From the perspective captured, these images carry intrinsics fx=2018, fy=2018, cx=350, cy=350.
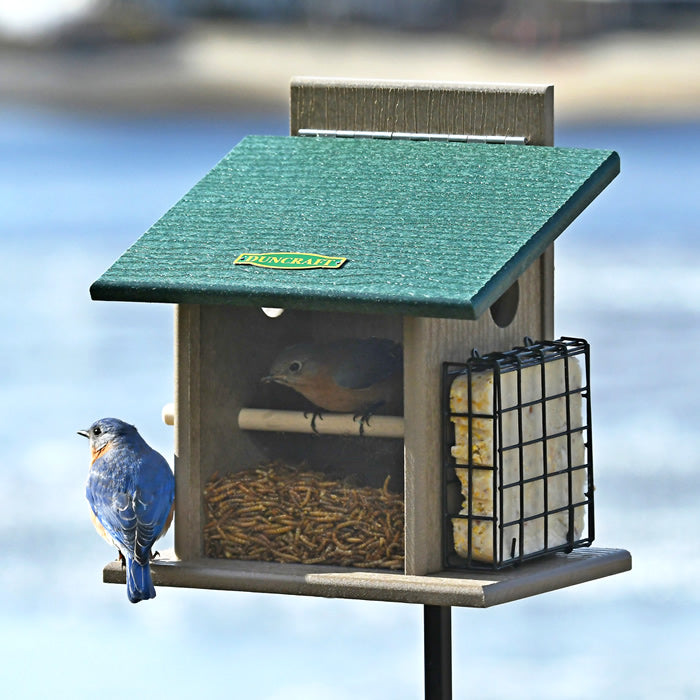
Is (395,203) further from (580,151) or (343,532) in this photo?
(343,532)

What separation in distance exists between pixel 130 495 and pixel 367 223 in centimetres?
81

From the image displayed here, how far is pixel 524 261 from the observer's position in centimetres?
432

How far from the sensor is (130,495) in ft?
14.8

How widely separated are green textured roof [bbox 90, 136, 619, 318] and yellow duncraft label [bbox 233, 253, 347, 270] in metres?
0.02

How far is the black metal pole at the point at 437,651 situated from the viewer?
484 centimetres

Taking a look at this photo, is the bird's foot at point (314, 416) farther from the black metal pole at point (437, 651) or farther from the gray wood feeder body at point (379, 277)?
the black metal pole at point (437, 651)

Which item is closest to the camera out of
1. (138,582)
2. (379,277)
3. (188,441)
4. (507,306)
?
(379,277)

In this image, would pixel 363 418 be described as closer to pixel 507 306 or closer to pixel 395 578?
pixel 395 578

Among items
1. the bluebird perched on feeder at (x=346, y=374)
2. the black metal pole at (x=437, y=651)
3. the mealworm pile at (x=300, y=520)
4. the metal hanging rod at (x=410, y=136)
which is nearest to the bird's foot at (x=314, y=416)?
the bluebird perched on feeder at (x=346, y=374)

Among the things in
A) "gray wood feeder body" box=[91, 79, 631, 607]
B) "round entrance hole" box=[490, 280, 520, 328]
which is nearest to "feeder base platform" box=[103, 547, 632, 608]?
"gray wood feeder body" box=[91, 79, 631, 607]

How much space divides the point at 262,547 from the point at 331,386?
1.31 ft

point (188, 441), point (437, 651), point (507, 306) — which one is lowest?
point (437, 651)

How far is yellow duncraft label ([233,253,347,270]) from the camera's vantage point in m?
4.34

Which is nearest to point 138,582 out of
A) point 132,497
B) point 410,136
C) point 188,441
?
point 132,497
